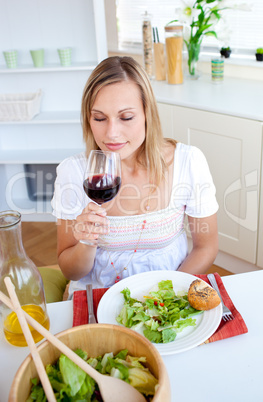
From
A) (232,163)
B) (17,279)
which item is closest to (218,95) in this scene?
(232,163)

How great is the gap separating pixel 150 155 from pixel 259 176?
904mm

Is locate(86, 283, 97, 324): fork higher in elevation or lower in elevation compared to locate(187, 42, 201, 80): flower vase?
lower

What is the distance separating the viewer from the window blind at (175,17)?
2.72 meters

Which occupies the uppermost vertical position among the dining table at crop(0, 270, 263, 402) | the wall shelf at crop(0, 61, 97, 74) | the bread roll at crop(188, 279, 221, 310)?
the wall shelf at crop(0, 61, 97, 74)

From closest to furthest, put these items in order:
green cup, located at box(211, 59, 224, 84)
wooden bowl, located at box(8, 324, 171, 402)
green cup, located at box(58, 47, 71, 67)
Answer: wooden bowl, located at box(8, 324, 171, 402) < green cup, located at box(211, 59, 224, 84) < green cup, located at box(58, 47, 71, 67)

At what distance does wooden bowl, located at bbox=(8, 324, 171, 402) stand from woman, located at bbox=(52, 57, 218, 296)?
566 millimetres

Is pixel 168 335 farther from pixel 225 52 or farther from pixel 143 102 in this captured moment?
pixel 225 52

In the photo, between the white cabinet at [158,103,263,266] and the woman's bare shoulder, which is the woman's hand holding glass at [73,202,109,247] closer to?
the woman's bare shoulder

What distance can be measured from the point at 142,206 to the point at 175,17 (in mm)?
2039

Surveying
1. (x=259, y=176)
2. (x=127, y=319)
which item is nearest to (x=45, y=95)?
(x=259, y=176)

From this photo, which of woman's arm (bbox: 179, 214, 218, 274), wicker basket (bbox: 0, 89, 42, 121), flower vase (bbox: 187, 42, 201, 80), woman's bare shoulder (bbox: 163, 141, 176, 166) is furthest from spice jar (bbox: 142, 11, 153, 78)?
woman's arm (bbox: 179, 214, 218, 274)

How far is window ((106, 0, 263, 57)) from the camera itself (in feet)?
8.92

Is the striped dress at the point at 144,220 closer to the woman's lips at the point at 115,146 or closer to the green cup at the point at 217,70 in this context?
the woman's lips at the point at 115,146

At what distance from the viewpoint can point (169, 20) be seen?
314 cm
